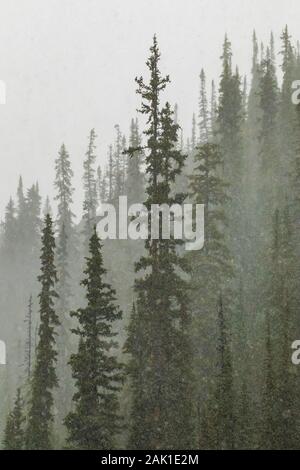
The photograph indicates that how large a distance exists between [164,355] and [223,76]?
4138 centimetres

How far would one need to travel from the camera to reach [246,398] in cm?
2898

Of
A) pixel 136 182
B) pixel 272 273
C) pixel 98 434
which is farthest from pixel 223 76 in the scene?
pixel 98 434

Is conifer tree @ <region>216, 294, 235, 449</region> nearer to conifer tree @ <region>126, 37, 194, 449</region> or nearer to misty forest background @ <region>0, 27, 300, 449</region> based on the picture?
misty forest background @ <region>0, 27, 300, 449</region>

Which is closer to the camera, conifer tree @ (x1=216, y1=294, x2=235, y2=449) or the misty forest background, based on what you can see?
the misty forest background

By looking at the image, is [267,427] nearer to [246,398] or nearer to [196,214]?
[246,398]

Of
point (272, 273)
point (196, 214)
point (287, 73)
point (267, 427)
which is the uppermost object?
point (287, 73)
